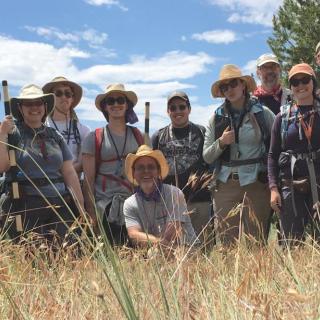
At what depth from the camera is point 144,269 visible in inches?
122

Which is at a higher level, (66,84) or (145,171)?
(66,84)

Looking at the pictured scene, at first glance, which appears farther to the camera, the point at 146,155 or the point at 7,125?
the point at 146,155

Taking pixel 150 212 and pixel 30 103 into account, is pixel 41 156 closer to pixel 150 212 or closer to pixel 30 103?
pixel 30 103

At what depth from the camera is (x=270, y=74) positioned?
18.7 ft

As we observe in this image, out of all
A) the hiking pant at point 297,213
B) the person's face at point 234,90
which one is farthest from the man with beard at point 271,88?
the hiking pant at point 297,213

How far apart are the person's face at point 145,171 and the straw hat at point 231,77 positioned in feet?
3.84

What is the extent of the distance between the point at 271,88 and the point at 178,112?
1.03 metres

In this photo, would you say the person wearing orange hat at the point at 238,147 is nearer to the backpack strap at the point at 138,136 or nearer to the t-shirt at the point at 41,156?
the backpack strap at the point at 138,136

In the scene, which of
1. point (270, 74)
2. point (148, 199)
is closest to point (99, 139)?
point (148, 199)

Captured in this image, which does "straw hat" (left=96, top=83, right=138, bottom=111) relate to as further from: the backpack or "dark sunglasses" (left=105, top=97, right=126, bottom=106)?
the backpack

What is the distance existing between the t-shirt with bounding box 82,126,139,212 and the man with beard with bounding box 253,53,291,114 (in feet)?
4.92

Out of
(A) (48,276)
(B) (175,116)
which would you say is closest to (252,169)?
(B) (175,116)

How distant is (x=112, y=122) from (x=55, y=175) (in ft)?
3.39

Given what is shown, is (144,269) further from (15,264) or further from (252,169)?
(252,169)
